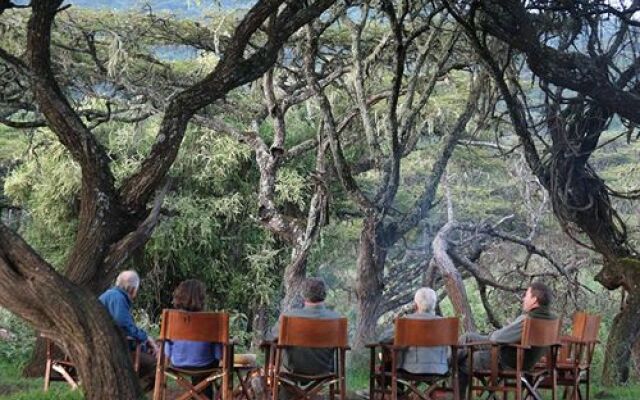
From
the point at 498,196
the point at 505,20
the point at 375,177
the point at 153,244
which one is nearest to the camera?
the point at 505,20

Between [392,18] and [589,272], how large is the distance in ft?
27.8

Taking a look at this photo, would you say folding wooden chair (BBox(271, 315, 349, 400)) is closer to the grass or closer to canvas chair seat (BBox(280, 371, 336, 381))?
canvas chair seat (BBox(280, 371, 336, 381))

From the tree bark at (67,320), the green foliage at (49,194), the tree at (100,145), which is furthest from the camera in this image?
the green foliage at (49,194)

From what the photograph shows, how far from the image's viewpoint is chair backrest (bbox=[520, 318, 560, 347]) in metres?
6.32

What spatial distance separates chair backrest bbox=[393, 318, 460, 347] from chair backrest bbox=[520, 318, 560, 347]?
50 centimetres

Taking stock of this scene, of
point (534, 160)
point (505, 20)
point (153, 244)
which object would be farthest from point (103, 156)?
point (153, 244)

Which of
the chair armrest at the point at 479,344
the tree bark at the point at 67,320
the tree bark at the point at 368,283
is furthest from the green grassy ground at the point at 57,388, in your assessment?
the tree bark at the point at 67,320

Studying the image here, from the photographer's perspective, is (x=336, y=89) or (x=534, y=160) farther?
(x=336, y=89)

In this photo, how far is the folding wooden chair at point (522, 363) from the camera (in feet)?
20.8

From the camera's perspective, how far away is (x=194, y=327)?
19.4ft

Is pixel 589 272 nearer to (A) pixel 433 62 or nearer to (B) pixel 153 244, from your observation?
A: (A) pixel 433 62

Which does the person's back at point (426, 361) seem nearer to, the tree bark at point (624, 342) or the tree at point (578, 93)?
the tree at point (578, 93)

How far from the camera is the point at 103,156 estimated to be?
24.4 ft

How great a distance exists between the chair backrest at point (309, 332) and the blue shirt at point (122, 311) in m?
1.21
